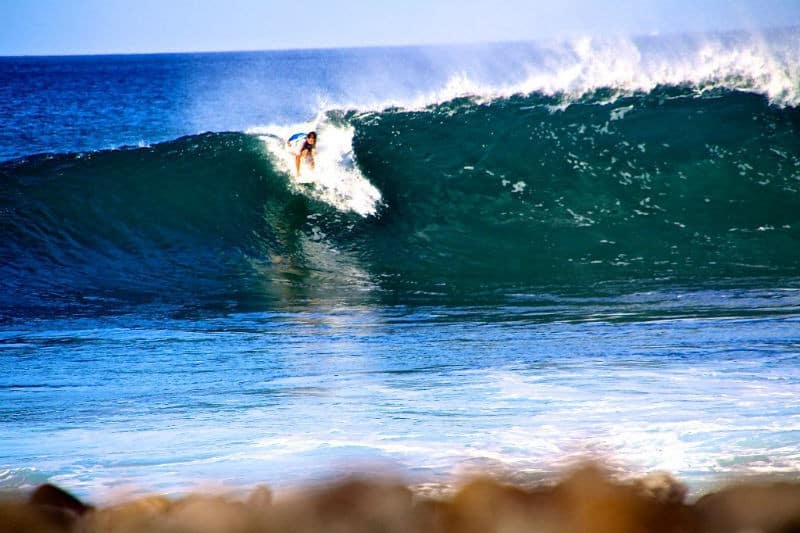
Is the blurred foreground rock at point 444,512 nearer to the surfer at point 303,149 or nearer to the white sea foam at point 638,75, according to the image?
the surfer at point 303,149

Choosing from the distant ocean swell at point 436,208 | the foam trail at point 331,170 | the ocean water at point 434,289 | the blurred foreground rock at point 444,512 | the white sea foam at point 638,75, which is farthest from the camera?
the white sea foam at point 638,75

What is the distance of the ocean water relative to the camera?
3.49 meters

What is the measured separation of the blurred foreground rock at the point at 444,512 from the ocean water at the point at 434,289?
76cm

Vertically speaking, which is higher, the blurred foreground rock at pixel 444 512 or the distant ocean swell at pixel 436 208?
the distant ocean swell at pixel 436 208

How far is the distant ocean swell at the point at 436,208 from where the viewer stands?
27.0ft

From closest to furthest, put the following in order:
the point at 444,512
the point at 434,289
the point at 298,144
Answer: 1. the point at 444,512
2. the point at 434,289
3. the point at 298,144

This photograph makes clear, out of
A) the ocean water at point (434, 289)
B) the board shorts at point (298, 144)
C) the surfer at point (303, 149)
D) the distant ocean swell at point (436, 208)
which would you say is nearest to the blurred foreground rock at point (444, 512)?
the ocean water at point (434, 289)

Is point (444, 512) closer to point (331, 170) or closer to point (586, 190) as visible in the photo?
point (586, 190)

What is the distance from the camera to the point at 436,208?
10.9m

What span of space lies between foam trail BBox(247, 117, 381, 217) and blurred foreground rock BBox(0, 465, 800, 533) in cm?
910

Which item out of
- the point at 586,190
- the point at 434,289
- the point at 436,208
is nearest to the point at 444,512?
the point at 434,289

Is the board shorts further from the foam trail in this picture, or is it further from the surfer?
the foam trail

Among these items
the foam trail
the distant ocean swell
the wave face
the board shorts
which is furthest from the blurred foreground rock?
the board shorts

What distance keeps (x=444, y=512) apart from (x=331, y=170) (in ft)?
33.8
